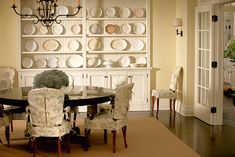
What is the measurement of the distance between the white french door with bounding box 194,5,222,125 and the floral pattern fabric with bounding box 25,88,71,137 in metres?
3.17

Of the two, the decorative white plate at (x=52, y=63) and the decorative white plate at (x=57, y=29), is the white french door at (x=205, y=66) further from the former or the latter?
the decorative white plate at (x=52, y=63)

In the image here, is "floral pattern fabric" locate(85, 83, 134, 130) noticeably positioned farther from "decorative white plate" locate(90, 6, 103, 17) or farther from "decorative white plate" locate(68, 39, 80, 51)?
"decorative white plate" locate(90, 6, 103, 17)

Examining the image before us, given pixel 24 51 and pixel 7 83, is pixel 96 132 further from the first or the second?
pixel 24 51

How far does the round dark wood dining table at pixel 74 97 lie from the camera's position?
543 cm

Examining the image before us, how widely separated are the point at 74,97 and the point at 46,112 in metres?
0.58

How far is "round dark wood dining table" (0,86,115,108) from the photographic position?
5.43 meters

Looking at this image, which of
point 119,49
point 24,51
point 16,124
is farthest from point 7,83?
point 119,49

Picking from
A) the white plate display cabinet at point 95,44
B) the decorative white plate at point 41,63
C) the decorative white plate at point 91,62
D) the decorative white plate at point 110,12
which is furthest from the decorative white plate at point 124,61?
the decorative white plate at point 41,63

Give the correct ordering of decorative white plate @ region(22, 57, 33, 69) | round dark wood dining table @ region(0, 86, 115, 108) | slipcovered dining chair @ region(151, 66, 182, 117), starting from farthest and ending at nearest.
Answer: decorative white plate @ region(22, 57, 33, 69)
slipcovered dining chair @ region(151, 66, 182, 117)
round dark wood dining table @ region(0, 86, 115, 108)

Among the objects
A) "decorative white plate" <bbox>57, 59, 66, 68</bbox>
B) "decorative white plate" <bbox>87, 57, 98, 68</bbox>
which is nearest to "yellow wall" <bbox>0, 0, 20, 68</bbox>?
"decorative white plate" <bbox>57, 59, 66, 68</bbox>

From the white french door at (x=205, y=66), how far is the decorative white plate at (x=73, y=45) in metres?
2.51

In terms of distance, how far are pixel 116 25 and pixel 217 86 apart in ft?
9.06

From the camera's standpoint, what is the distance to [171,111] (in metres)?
8.58

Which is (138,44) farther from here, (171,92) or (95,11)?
(171,92)
